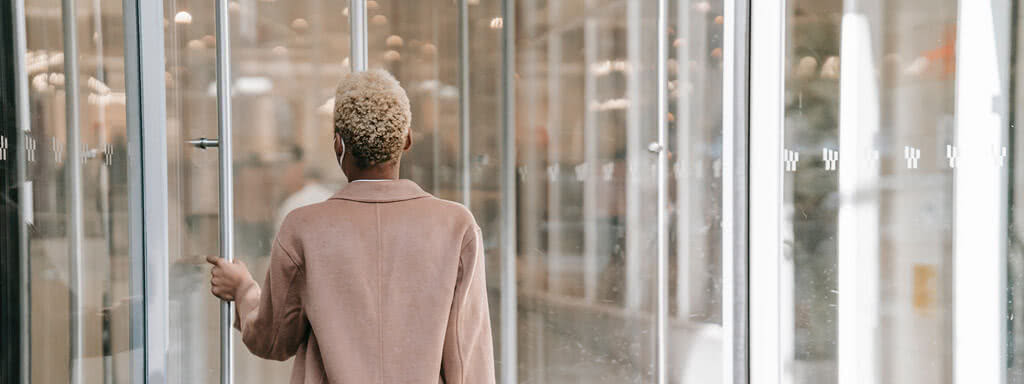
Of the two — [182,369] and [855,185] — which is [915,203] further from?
[182,369]

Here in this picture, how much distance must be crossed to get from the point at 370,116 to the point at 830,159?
2.05m

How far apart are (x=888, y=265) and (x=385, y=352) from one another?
218 centimetres

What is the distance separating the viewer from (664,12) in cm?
306

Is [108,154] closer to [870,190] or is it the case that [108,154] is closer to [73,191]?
[73,191]

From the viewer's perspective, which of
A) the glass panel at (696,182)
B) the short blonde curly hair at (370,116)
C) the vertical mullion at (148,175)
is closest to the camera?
the short blonde curly hair at (370,116)

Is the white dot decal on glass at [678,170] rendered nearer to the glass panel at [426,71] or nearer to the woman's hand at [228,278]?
the glass panel at [426,71]

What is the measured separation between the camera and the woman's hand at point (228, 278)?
6.15 ft

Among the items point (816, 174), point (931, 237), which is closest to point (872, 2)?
point (816, 174)

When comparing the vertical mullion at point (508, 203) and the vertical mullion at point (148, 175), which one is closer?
the vertical mullion at point (148, 175)

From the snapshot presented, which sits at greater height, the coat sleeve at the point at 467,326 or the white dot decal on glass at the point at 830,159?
the white dot decal on glass at the point at 830,159

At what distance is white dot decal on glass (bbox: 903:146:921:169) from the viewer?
9.73ft

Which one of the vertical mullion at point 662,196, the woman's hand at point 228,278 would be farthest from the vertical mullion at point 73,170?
the vertical mullion at point 662,196

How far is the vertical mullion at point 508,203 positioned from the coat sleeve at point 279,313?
63.8 inches

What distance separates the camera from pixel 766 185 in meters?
2.93
